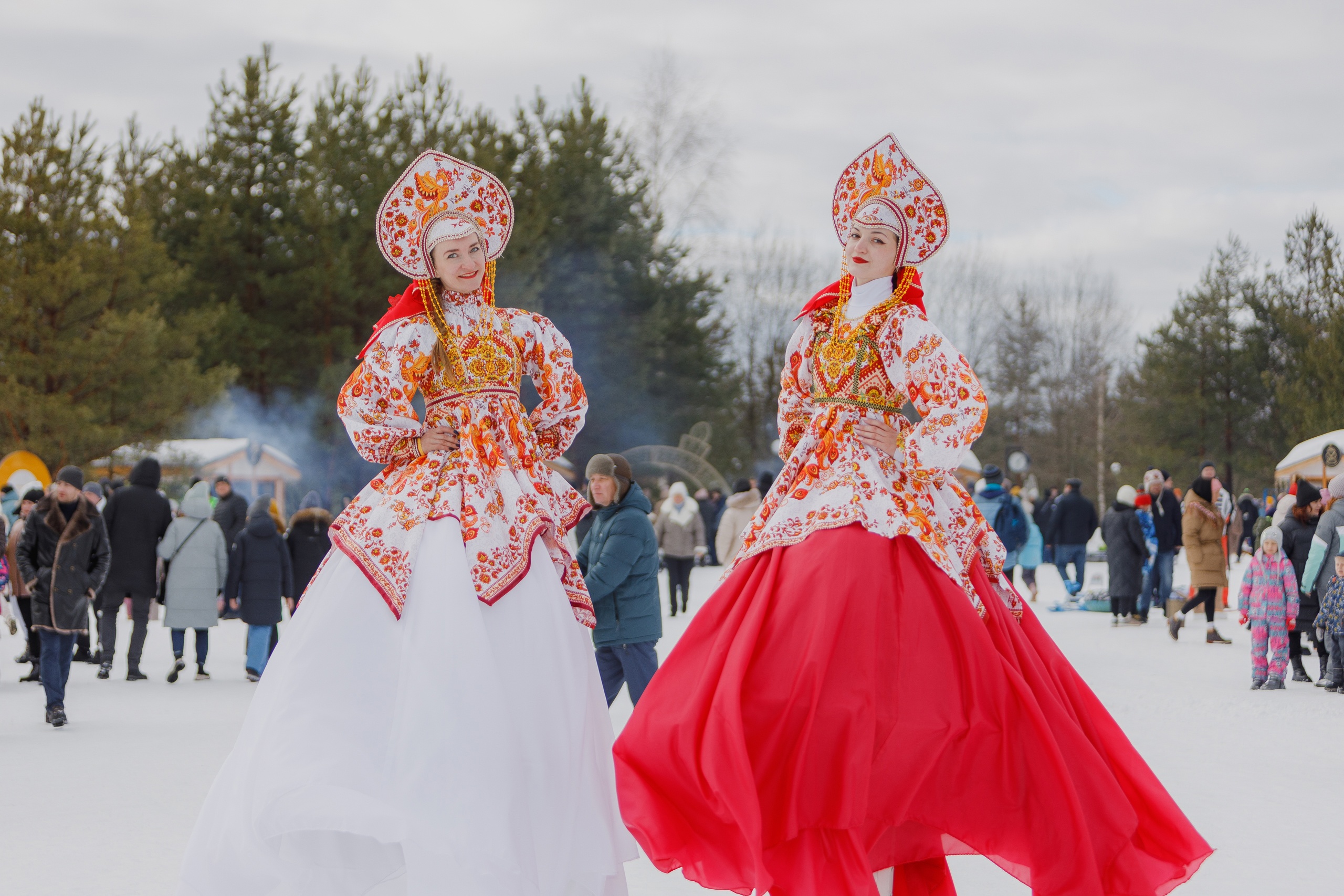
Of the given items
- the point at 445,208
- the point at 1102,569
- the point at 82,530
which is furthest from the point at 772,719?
the point at 1102,569

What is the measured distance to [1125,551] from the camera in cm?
1471

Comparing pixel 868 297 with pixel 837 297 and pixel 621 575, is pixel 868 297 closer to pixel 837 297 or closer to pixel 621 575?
pixel 837 297

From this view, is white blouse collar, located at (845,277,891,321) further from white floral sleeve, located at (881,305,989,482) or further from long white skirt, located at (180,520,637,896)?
long white skirt, located at (180,520,637,896)

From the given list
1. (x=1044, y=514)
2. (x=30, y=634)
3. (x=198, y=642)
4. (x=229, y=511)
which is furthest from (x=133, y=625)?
(x=1044, y=514)

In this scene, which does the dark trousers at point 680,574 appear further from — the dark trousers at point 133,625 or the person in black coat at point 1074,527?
the dark trousers at point 133,625

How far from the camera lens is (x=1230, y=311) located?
41812 mm

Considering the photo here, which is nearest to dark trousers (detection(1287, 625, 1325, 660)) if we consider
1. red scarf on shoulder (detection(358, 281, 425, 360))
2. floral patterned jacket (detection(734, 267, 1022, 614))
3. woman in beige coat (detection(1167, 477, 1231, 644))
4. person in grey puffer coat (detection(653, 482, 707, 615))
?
woman in beige coat (detection(1167, 477, 1231, 644))

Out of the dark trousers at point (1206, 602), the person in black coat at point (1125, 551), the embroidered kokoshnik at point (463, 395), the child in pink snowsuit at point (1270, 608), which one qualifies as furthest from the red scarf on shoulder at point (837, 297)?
the person in black coat at point (1125, 551)

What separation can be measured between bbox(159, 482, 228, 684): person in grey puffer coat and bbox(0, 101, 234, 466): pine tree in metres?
12.5

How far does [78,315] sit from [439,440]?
21758 millimetres

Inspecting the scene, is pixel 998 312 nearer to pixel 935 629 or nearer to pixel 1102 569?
pixel 1102 569

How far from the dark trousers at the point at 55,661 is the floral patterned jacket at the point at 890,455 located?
5812 mm

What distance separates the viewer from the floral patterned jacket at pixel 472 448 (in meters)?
4.10

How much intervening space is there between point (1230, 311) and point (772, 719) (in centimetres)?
4216
